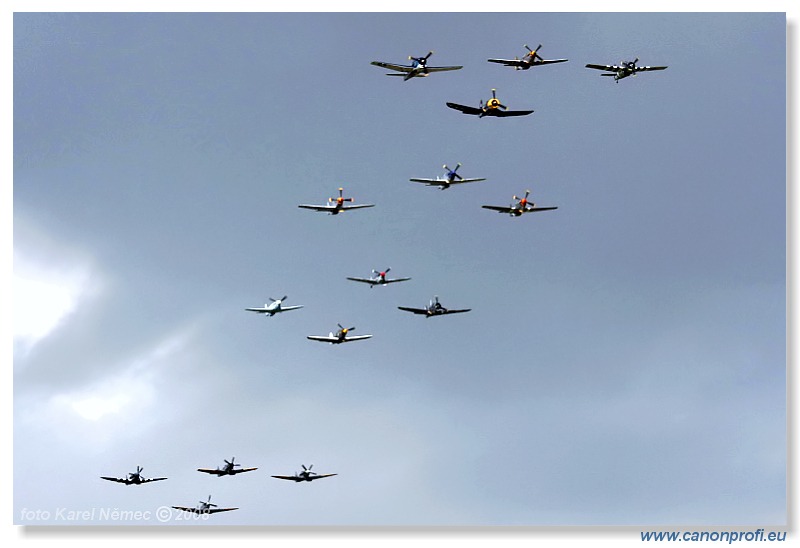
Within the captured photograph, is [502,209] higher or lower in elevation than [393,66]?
lower

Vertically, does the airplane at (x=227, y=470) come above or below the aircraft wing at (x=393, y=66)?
below

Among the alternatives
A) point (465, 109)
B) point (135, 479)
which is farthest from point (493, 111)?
point (135, 479)

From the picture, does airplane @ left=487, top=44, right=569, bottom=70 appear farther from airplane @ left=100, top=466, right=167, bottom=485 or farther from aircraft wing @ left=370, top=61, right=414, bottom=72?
airplane @ left=100, top=466, right=167, bottom=485

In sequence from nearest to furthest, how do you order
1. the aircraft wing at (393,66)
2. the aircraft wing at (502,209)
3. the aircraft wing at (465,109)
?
the aircraft wing at (393,66), the aircraft wing at (465,109), the aircraft wing at (502,209)

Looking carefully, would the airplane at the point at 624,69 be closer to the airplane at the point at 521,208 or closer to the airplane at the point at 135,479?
the airplane at the point at 521,208

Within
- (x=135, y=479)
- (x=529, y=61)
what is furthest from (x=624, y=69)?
(x=135, y=479)

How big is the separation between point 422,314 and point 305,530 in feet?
96.9

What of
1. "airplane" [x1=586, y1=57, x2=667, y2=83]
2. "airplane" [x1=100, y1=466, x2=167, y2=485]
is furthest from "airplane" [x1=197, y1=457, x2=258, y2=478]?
"airplane" [x1=586, y1=57, x2=667, y2=83]

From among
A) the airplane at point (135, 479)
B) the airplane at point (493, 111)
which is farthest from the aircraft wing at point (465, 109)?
the airplane at point (135, 479)

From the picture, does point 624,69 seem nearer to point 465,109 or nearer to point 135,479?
point 465,109

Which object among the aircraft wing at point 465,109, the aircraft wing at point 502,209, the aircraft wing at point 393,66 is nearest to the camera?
the aircraft wing at point 393,66

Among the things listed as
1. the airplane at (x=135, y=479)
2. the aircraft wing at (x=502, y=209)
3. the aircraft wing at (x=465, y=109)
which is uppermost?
the aircraft wing at (x=465, y=109)

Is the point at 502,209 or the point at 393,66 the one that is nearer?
the point at 393,66

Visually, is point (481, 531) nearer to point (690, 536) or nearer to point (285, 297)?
point (690, 536)
